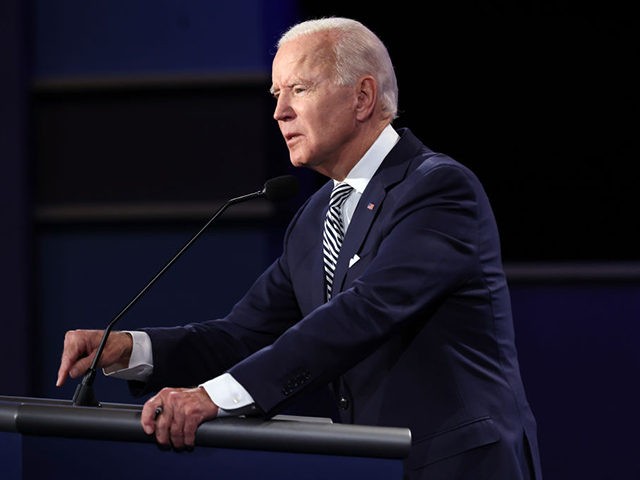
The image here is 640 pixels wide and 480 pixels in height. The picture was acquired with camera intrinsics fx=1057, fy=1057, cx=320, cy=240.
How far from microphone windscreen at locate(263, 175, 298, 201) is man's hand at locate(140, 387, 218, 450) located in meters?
0.47

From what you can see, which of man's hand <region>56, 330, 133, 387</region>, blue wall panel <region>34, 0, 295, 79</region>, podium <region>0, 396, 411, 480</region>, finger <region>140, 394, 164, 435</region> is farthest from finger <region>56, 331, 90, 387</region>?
blue wall panel <region>34, 0, 295, 79</region>

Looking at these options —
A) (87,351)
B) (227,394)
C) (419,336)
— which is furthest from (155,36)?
(227,394)

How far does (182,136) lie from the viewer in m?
3.17

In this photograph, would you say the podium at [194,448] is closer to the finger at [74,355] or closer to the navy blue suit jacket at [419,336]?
the navy blue suit jacket at [419,336]

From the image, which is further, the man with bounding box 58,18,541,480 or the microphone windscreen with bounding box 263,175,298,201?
the microphone windscreen with bounding box 263,175,298,201

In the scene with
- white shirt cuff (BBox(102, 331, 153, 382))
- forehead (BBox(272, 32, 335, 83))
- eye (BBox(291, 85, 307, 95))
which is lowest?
white shirt cuff (BBox(102, 331, 153, 382))

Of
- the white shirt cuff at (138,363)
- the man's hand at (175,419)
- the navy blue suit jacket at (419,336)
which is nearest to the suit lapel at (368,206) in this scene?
the navy blue suit jacket at (419,336)

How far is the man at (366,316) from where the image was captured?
153 cm

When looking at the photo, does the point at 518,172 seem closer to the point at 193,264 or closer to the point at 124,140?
the point at 193,264

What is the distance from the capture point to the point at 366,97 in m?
1.91

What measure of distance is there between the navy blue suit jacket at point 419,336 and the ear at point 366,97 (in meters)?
0.09

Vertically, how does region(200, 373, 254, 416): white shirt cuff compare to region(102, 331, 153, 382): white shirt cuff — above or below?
above

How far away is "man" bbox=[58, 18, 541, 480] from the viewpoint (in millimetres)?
1526

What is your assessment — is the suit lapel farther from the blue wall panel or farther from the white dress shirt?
the blue wall panel
